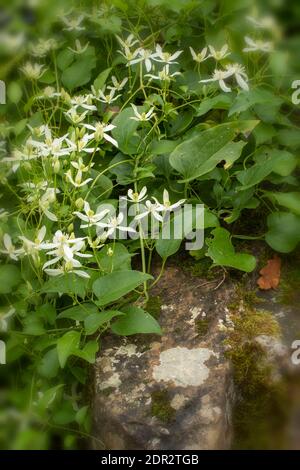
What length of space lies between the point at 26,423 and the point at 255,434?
61cm

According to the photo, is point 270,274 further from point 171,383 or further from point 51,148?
point 51,148

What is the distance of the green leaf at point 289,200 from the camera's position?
Answer: 1.99 meters

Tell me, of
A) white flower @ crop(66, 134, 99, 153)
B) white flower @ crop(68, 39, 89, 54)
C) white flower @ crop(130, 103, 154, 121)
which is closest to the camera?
white flower @ crop(66, 134, 99, 153)

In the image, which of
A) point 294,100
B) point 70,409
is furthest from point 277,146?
point 70,409

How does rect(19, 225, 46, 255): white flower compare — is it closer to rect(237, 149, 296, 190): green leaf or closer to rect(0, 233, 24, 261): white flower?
rect(0, 233, 24, 261): white flower

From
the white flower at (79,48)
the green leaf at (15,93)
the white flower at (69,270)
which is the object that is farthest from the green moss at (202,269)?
the white flower at (79,48)

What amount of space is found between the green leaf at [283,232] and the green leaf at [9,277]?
0.76m

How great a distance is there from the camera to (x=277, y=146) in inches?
88.0

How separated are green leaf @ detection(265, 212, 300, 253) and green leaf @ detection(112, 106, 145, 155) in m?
0.51

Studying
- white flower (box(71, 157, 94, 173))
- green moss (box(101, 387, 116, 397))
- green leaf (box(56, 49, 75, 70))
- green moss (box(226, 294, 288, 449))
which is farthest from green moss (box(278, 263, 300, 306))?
green leaf (box(56, 49, 75, 70))

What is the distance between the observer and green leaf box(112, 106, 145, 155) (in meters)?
2.15

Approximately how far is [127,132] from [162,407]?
3.06ft

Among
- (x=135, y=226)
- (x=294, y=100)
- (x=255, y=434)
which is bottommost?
(x=255, y=434)

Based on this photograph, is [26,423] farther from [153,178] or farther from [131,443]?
[153,178]
